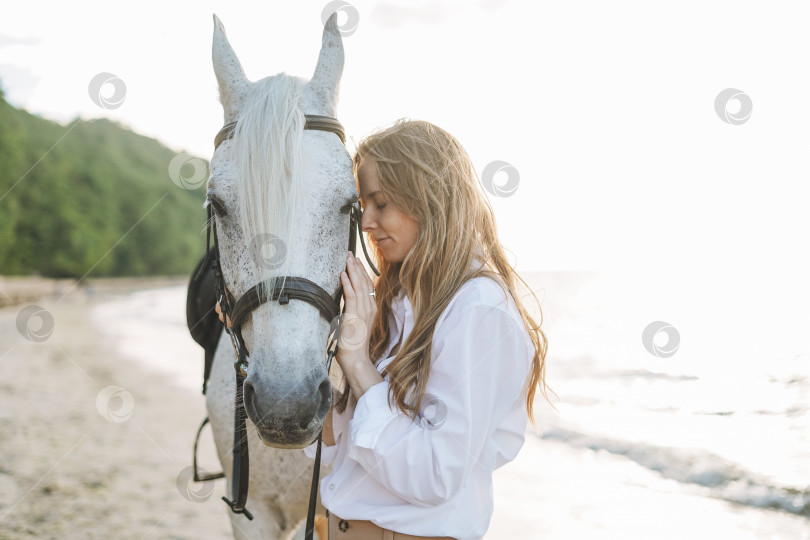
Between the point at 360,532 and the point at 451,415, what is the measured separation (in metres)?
0.58

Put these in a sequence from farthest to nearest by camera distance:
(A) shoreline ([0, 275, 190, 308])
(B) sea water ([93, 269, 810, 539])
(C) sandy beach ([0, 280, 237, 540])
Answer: (A) shoreline ([0, 275, 190, 308])
(B) sea water ([93, 269, 810, 539])
(C) sandy beach ([0, 280, 237, 540])

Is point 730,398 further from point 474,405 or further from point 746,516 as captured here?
point 474,405

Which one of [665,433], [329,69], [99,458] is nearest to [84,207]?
[99,458]

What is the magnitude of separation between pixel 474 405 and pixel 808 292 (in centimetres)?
3474

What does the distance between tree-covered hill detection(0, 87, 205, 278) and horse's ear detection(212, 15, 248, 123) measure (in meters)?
31.4

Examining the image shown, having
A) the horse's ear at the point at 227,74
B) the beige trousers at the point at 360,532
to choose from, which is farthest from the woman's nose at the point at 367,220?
the beige trousers at the point at 360,532

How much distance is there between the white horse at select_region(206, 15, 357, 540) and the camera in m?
1.65

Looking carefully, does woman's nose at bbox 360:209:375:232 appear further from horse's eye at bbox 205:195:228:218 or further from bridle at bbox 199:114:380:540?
horse's eye at bbox 205:195:228:218

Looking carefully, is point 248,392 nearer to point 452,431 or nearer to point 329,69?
point 452,431

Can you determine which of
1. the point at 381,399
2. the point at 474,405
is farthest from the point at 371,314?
the point at 474,405

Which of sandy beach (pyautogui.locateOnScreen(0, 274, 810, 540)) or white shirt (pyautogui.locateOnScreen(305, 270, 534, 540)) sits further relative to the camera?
sandy beach (pyautogui.locateOnScreen(0, 274, 810, 540))

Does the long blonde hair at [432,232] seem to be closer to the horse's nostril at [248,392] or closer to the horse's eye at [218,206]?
the horse's nostril at [248,392]

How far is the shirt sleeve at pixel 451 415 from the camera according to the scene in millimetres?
1589

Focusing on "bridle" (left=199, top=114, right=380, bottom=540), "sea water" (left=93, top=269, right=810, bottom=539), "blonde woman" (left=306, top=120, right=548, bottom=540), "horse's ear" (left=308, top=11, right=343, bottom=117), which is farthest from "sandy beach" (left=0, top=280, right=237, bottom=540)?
"horse's ear" (left=308, top=11, right=343, bottom=117)
